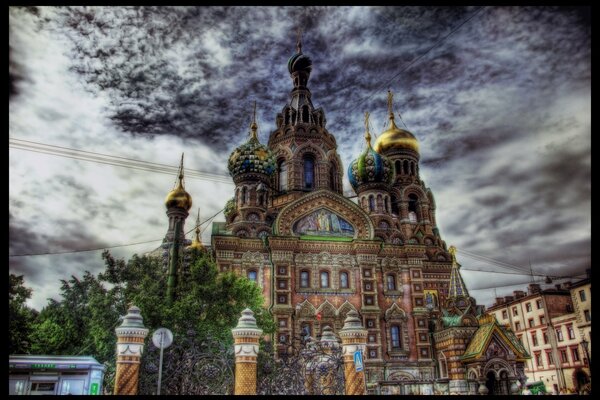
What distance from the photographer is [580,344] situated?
32.4 m

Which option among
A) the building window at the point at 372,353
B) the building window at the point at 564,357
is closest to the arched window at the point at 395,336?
the building window at the point at 372,353

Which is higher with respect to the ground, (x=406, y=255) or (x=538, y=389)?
(x=406, y=255)

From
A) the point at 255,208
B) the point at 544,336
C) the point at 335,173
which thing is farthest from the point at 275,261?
the point at 544,336

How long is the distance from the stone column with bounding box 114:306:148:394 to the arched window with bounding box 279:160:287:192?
21.4 meters

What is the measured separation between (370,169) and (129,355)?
21.0 m

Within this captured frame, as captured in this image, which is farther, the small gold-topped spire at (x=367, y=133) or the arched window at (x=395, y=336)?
the small gold-topped spire at (x=367, y=133)

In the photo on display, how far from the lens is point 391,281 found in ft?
90.8

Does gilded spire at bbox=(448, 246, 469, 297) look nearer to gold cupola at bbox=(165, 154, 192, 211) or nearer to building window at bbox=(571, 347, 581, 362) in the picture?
building window at bbox=(571, 347, 581, 362)

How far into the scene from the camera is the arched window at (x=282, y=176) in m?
33.5

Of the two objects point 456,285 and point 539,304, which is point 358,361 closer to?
point 456,285

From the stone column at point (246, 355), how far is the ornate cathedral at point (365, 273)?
9.10 meters

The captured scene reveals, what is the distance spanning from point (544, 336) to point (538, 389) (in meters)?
14.3

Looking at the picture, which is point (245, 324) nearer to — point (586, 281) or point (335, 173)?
point (335, 173)

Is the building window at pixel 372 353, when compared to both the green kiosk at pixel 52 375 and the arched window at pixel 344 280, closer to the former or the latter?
the arched window at pixel 344 280
